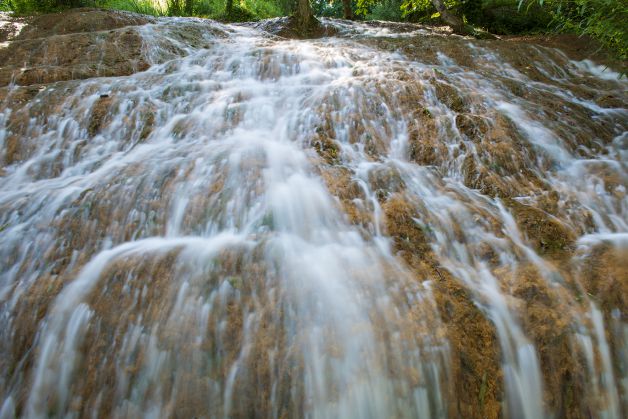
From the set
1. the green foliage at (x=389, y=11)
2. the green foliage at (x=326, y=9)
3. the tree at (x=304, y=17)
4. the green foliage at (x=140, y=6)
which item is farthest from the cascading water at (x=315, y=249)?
the green foliage at (x=326, y=9)

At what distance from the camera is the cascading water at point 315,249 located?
2.28 m

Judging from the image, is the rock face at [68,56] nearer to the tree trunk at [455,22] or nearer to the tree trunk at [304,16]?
the tree trunk at [304,16]

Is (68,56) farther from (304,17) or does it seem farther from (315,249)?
(315,249)

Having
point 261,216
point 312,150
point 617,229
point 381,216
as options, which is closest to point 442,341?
point 381,216

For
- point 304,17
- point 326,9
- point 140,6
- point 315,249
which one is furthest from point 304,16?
point 326,9

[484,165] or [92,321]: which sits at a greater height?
[484,165]

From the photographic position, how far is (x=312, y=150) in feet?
14.4

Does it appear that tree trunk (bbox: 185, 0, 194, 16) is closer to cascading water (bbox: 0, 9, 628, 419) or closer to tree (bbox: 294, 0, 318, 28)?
tree (bbox: 294, 0, 318, 28)

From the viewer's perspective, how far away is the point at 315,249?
10.0ft

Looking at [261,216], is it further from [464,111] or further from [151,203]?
[464,111]

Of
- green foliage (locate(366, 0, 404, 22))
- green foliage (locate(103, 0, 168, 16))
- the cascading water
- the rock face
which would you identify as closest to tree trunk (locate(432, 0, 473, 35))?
the cascading water

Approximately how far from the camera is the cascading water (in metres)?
2.28

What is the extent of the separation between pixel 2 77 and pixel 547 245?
25.9 feet

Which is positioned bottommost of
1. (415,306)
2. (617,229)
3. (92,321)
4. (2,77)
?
(92,321)
